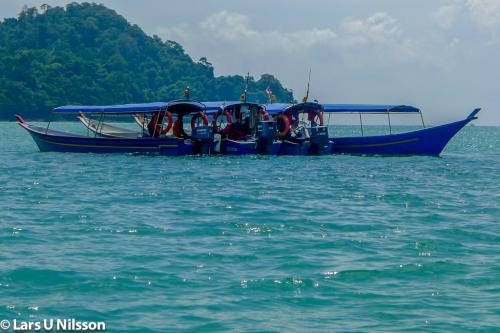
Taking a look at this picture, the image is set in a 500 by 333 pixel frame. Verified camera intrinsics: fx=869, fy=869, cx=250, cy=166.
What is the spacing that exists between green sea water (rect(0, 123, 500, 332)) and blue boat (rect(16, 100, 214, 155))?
43.0 feet

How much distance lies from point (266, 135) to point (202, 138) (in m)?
3.12

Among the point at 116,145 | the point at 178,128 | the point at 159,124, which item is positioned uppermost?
the point at 159,124

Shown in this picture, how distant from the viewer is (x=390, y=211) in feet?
71.0

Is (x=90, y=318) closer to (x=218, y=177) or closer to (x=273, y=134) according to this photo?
(x=218, y=177)

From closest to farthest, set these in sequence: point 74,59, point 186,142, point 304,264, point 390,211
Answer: point 304,264
point 390,211
point 186,142
point 74,59

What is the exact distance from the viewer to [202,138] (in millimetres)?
41688

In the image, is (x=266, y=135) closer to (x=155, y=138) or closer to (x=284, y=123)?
(x=284, y=123)

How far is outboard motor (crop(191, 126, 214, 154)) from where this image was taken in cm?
4144

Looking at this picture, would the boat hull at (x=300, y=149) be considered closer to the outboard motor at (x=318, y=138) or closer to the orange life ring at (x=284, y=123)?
the outboard motor at (x=318, y=138)

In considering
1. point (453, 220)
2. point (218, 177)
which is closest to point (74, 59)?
point (218, 177)

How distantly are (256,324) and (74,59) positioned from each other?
175637mm

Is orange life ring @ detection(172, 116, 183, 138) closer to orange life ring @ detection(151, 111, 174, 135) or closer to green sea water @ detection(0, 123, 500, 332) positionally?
orange life ring @ detection(151, 111, 174, 135)

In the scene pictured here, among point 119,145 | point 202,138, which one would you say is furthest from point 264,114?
point 119,145

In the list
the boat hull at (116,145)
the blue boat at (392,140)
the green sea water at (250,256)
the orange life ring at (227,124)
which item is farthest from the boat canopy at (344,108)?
the green sea water at (250,256)
